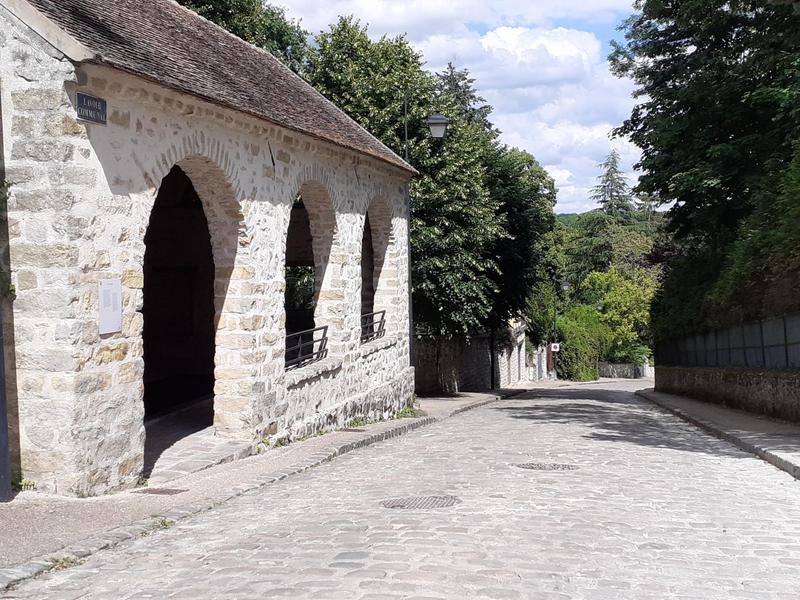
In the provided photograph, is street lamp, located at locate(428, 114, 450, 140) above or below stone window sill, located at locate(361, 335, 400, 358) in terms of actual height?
above

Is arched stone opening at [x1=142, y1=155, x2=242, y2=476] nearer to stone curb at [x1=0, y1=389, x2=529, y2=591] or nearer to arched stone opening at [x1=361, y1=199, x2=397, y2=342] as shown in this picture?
arched stone opening at [x1=361, y1=199, x2=397, y2=342]

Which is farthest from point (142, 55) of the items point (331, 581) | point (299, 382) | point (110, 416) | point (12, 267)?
point (331, 581)

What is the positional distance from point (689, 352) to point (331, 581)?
22220mm

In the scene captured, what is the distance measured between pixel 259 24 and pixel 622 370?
155 ft

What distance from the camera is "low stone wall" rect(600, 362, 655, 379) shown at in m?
64.6

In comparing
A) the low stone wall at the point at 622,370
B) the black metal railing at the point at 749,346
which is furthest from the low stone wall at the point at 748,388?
the low stone wall at the point at 622,370

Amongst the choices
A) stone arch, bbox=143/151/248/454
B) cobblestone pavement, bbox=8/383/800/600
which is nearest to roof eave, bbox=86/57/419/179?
stone arch, bbox=143/151/248/454

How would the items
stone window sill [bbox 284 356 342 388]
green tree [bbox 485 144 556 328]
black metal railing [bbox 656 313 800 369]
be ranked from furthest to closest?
green tree [bbox 485 144 556 328]
black metal railing [bbox 656 313 800 369]
stone window sill [bbox 284 356 342 388]

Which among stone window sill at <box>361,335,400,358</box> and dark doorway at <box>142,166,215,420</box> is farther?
dark doorway at <box>142,166,215,420</box>

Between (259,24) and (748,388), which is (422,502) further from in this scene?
(259,24)

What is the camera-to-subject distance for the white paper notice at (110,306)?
8109mm

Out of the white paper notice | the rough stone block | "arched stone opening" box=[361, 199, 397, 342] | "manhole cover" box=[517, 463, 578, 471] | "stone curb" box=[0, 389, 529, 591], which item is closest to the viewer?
"stone curb" box=[0, 389, 529, 591]

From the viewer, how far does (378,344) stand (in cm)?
1675

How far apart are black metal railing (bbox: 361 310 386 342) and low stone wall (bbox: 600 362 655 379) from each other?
49391mm
